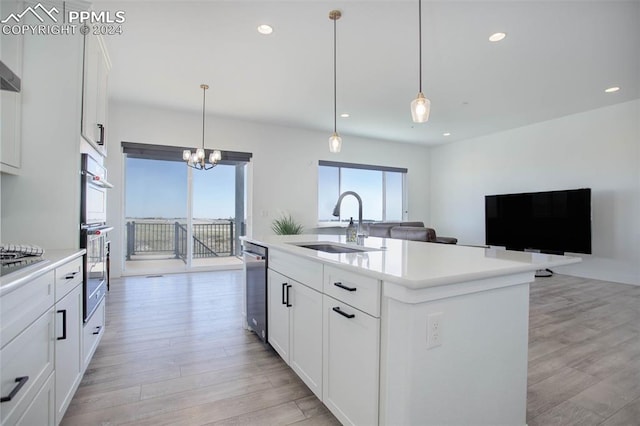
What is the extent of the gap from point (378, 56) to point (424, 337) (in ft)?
10.7

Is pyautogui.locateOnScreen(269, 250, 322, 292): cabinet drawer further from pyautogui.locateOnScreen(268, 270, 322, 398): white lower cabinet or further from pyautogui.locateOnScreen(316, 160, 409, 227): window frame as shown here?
pyautogui.locateOnScreen(316, 160, 409, 227): window frame

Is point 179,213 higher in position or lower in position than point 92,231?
higher

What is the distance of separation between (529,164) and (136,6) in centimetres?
674

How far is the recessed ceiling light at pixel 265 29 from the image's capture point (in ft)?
9.62

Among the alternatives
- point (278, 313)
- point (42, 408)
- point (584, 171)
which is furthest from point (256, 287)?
point (584, 171)

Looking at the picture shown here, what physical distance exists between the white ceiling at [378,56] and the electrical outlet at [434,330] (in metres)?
2.61

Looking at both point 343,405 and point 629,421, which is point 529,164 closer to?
point 629,421

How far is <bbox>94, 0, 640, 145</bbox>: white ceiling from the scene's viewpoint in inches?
108

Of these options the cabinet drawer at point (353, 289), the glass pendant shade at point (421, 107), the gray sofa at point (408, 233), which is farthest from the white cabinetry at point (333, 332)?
the gray sofa at point (408, 233)

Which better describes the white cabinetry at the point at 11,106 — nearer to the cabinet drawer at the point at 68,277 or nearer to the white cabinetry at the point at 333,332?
the cabinet drawer at the point at 68,277

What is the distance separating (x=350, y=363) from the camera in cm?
142

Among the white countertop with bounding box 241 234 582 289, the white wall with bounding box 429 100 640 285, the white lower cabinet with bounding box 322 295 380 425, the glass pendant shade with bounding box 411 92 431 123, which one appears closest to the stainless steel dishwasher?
the white countertop with bounding box 241 234 582 289

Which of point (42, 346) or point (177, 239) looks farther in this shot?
point (177, 239)

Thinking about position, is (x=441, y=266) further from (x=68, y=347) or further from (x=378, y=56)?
(x=378, y=56)
